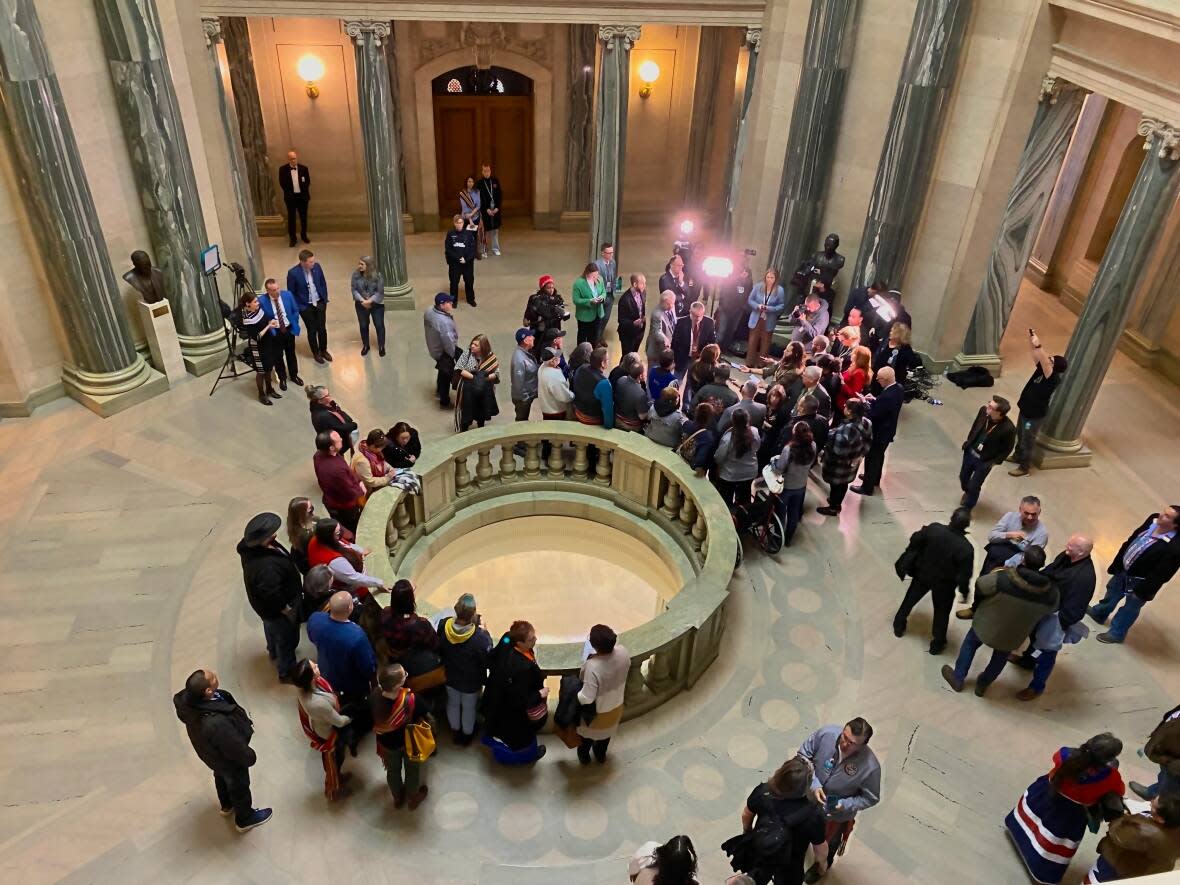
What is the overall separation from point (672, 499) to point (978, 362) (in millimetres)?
5496

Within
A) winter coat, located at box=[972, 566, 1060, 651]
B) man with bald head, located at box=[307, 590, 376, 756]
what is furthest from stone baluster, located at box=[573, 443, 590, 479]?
winter coat, located at box=[972, 566, 1060, 651]

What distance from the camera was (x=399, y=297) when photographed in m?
12.8

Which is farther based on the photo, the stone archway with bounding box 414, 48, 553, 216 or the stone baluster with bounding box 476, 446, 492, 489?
the stone archway with bounding box 414, 48, 553, 216

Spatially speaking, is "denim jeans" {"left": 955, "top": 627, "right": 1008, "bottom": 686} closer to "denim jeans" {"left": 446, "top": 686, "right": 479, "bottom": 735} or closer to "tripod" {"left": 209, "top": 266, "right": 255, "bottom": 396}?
"denim jeans" {"left": 446, "top": 686, "right": 479, "bottom": 735}

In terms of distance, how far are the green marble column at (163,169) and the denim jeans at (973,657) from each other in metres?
8.64

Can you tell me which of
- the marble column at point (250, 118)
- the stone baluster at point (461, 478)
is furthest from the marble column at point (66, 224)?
the stone baluster at point (461, 478)

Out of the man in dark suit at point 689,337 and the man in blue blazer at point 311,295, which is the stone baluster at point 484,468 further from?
the man in blue blazer at point 311,295

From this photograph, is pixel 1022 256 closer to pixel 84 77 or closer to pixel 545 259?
pixel 545 259

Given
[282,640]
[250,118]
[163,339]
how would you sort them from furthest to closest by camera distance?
[250,118] → [163,339] → [282,640]

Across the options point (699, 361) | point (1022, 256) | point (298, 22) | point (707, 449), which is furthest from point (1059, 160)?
A: point (298, 22)

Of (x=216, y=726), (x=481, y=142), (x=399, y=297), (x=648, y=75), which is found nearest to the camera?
(x=216, y=726)

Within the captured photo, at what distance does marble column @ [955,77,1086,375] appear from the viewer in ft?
34.0

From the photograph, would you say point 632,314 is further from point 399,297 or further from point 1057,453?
point 1057,453

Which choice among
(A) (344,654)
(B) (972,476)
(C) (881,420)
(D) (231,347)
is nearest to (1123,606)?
(B) (972,476)
